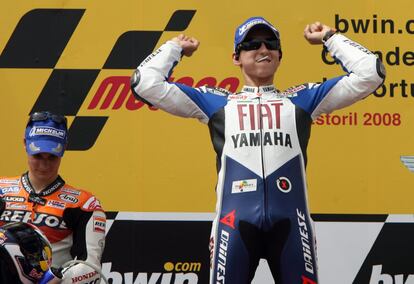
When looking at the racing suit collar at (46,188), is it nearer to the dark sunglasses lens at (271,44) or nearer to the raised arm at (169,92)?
the raised arm at (169,92)

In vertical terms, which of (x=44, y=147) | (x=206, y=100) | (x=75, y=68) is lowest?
(x=44, y=147)

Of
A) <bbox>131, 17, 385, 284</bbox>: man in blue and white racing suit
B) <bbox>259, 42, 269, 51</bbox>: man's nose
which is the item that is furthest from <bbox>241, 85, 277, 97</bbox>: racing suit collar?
<bbox>259, 42, 269, 51</bbox>: man's nose

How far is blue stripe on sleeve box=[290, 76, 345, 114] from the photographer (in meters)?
2.91

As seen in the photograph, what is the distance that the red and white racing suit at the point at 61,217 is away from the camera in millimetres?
2910

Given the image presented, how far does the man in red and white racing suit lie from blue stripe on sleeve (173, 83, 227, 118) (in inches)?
20.9

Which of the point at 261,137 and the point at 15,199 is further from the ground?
the point at 261,137

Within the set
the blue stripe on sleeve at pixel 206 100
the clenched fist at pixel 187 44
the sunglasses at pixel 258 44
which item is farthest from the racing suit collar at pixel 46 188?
the sunglasses at pixel 258 44

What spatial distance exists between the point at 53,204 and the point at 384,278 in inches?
64.5

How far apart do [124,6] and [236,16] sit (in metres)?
0.54

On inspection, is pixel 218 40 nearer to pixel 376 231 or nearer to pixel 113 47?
pixel 113 47

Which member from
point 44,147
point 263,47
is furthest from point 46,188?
point 263,47

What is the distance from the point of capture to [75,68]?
12.0 ft

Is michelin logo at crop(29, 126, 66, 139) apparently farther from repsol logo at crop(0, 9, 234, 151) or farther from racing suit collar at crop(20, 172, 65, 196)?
repsol logo at crop(0, 9, 234, 151)

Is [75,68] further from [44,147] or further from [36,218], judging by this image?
[36,218]
